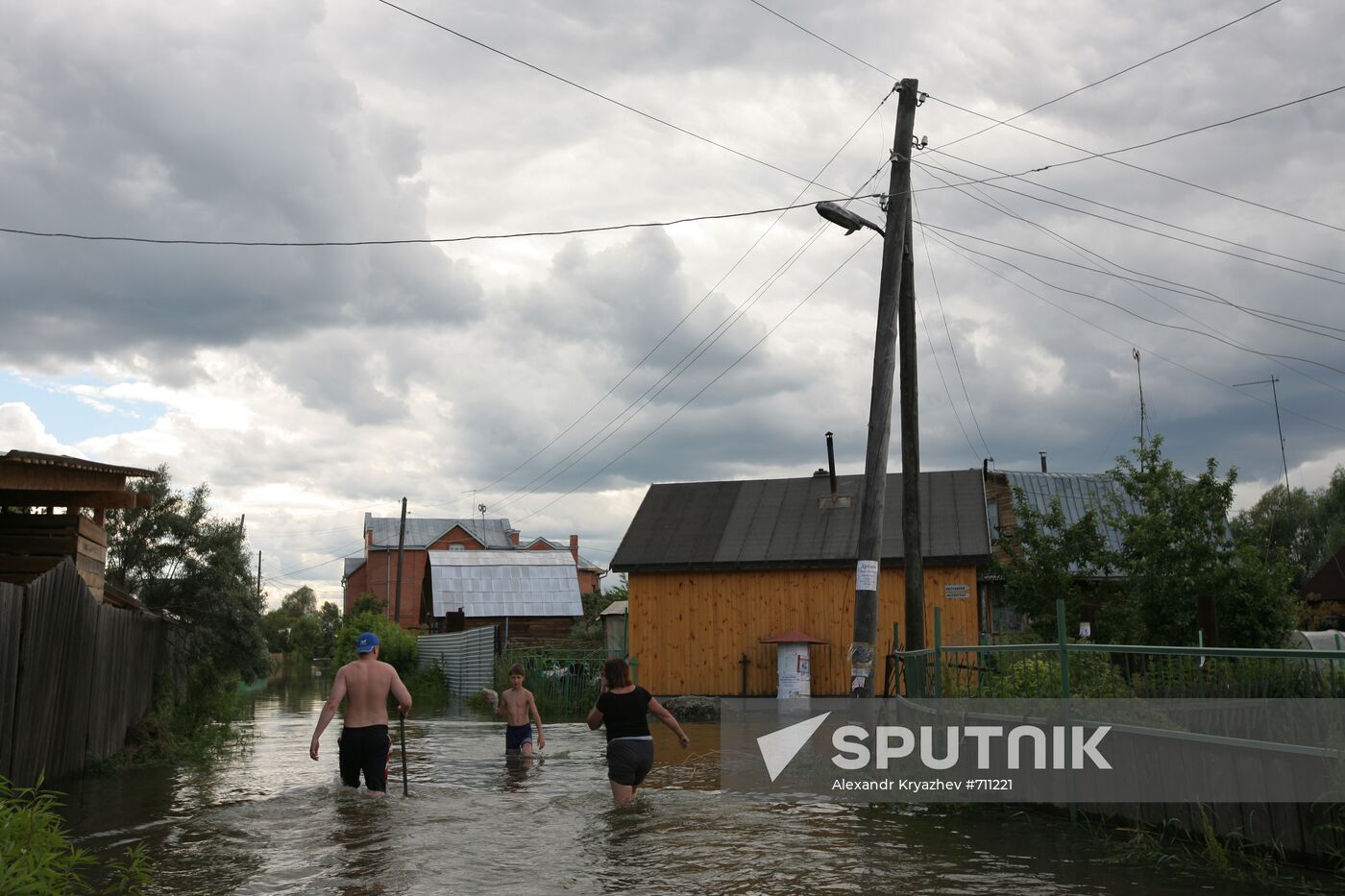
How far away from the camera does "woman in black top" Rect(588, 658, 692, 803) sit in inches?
428

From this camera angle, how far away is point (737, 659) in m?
28.5

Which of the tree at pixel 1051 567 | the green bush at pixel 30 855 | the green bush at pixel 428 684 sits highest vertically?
the tree at pixel 1051 567

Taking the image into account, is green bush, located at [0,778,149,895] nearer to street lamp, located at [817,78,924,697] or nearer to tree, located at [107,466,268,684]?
Answer: street lamp, located at [817,78,924,697]

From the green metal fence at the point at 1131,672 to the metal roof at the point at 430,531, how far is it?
250 ft

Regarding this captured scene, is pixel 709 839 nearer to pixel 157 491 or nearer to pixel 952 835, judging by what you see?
pixel 952 835

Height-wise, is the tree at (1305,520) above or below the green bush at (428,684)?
above

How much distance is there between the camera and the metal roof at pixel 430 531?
8881 cm

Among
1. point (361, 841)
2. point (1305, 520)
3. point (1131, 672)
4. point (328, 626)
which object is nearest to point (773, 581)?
point (1131, 672)

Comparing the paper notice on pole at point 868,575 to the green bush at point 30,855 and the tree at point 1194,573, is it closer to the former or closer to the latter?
the green bush at point 30,855

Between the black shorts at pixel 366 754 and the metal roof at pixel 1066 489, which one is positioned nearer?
the black shorts at pixel 366 754

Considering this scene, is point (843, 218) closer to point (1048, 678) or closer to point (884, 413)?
point (884, 413)

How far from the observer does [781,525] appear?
2992 cm

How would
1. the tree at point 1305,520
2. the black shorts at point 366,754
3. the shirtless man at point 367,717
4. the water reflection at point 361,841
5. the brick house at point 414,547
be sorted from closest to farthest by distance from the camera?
the water reflection at point 361,841
the shirtless man at point 367,717
the black shorts at point 366,754
the tree at point 1305,520
the brick house at point 414,547

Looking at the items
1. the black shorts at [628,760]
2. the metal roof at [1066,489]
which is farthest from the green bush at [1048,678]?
the metal roof at [1066,489]
